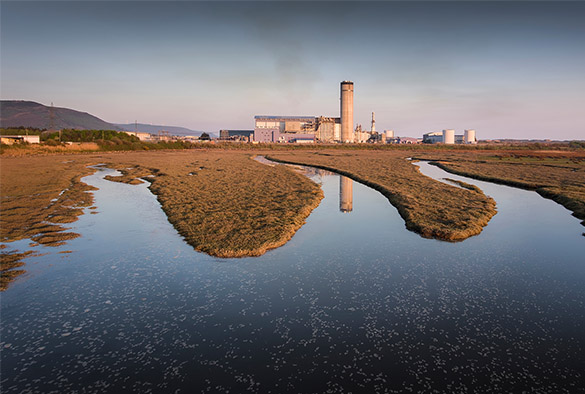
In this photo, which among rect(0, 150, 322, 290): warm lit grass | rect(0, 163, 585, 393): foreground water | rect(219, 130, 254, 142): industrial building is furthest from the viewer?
rect(219, 130, 254, 142): industrial building

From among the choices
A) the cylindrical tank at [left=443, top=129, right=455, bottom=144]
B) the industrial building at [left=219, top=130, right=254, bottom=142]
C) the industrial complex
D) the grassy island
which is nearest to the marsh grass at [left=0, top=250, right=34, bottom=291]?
the grassy island

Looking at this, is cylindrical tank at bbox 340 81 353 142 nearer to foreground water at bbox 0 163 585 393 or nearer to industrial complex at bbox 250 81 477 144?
industrial complex at bbox 250 81 477 144

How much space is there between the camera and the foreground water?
7.61 meters

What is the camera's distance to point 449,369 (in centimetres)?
791

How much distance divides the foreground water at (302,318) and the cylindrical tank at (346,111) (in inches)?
5787

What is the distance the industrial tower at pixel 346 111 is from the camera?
508 feet

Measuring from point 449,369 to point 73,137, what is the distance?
121 meters

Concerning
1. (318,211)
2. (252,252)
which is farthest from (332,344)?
(318,211)

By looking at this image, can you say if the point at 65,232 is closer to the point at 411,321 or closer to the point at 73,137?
the point at 411,321

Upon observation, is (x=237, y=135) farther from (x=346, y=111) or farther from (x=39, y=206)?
(x=39, y=206)

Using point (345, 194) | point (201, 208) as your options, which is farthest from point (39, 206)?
point (345, 194)

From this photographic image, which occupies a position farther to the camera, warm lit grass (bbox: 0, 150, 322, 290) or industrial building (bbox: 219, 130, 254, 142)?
industrial building (bbox: 219, 130, 254, 142)

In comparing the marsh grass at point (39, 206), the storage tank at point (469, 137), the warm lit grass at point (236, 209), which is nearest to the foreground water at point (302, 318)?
the warm lit grass at point (236, 209)

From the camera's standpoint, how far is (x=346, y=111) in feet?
518
